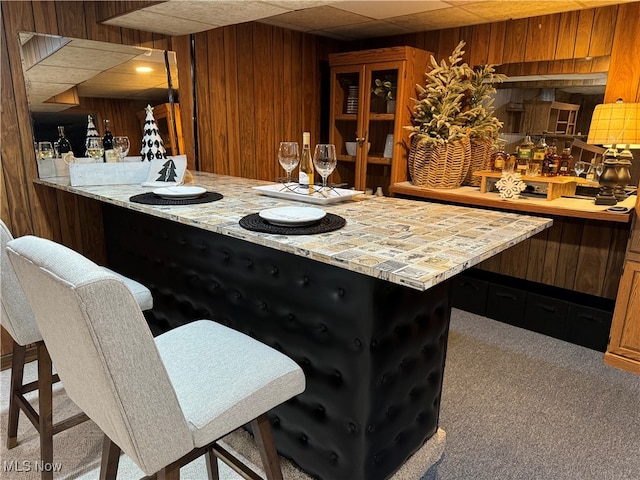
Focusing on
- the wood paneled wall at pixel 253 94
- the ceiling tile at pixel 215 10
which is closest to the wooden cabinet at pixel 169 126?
the wood paneled wall at pixel 253 94

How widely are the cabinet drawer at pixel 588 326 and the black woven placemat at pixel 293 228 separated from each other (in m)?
2.08

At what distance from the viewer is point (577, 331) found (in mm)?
2822

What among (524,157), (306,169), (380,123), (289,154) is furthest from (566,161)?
(289,154)

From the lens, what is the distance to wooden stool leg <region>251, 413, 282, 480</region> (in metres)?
1.22

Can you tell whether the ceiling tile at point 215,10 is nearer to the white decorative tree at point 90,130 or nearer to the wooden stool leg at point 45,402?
the white decorative tree at point 90,130

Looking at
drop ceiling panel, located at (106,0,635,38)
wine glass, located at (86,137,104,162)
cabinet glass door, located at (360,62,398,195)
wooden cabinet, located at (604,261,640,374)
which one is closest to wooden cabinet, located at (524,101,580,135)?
drop ceiling panel, located at (106,0,635,38)

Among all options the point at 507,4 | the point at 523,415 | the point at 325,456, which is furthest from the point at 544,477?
the point at 507,4

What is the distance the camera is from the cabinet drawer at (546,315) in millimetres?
2871

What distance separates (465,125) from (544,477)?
2408 mm

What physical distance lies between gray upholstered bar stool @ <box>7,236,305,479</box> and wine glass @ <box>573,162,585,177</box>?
2.72 meters

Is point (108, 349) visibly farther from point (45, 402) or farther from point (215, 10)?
point (215, 10)

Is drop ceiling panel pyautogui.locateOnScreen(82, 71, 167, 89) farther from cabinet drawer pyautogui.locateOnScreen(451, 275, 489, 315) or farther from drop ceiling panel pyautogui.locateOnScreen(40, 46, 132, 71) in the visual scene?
cabinet drawer pyautogui.locateOnScreen(451, 275, 489, 315)

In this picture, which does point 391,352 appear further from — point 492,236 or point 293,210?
point 293,210

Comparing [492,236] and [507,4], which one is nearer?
[492,236]
